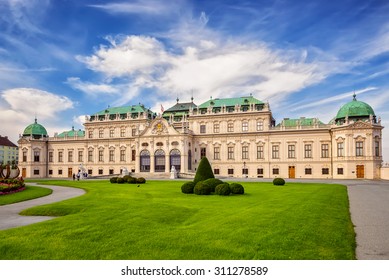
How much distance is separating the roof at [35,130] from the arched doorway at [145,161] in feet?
105

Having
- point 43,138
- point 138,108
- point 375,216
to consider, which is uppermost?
point 138,108

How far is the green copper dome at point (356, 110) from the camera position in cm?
6138

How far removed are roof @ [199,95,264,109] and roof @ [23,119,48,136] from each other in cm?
4452

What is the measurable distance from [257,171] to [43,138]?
185 ft

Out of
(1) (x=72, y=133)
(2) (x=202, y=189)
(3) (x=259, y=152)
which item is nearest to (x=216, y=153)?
(3) (x=259, y=152)

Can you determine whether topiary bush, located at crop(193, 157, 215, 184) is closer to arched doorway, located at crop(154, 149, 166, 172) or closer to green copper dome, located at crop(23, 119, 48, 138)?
arched doorway, located at crop(154, 149, 166, 172)

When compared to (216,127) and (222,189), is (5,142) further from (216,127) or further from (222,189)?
(222,189)

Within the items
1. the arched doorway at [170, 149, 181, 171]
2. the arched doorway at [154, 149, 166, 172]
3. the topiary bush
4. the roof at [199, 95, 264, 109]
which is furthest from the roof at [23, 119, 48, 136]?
the topiary bush

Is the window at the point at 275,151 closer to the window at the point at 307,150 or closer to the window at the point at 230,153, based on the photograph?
the window at the point at 307,150

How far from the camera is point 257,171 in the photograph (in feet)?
226

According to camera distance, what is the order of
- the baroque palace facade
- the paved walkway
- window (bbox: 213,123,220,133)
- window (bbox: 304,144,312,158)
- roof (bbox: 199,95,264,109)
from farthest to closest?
window (bbox: 213,123,220,133)
roof (bbox: 199,95,264,109)
window (bbox: 304,144,312,158)
the baroque palace facade
the paved walkway

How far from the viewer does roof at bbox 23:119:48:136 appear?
86869 mm

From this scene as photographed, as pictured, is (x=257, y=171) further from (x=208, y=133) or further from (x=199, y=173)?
(x=199, y=173)
